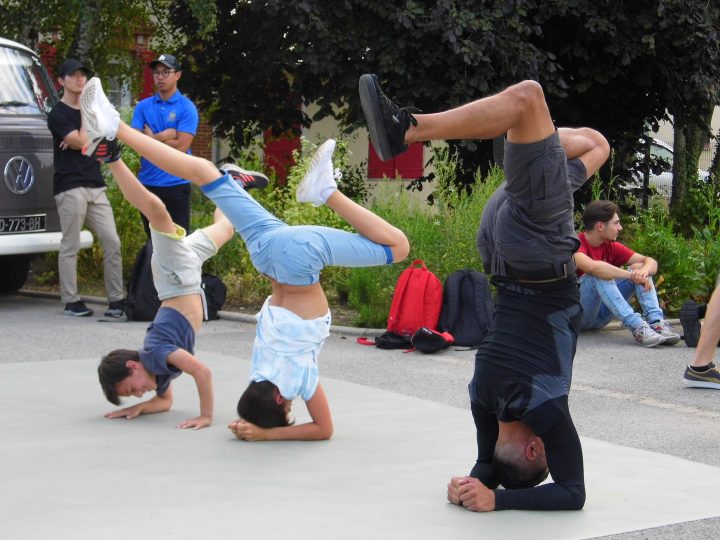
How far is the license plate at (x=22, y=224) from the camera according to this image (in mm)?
11336

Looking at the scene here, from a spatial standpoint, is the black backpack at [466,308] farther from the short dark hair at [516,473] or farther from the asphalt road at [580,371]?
the short dark hair at [516,473]

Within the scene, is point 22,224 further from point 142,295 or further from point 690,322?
point 690,322

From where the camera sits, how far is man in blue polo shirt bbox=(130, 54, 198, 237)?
1122 centimetres

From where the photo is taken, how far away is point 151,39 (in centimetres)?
2070

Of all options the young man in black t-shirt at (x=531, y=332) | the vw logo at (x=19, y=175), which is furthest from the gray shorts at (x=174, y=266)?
the vw logo at (x=19, y=175)

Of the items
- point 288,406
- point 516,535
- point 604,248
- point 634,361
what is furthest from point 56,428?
point 604,248

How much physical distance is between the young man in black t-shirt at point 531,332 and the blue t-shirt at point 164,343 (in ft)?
6.56

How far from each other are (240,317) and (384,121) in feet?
24.1

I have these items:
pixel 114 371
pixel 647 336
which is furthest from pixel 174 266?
pixel 647 336

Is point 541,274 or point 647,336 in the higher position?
point 541,274

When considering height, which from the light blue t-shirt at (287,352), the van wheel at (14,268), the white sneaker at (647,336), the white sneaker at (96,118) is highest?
the white sneaker at (96,118)

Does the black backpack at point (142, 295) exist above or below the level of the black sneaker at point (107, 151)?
below

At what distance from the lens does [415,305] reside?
9.55m

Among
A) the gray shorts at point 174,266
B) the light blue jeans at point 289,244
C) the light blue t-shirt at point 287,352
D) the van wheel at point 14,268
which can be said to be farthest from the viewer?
the van wheel at point 14,268
